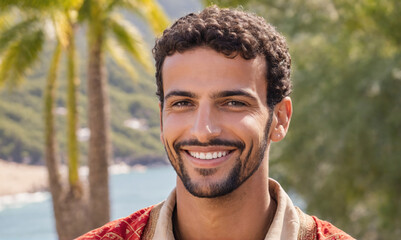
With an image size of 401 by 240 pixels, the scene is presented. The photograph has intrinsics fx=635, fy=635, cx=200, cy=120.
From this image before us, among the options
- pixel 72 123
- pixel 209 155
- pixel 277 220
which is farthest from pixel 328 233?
pixel 72 123

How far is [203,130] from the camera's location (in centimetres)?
238

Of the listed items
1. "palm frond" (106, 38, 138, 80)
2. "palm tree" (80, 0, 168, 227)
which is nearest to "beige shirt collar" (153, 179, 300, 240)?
"palm tree" (80, 0, 168, 227)

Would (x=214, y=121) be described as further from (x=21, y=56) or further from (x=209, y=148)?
(x=21, y=56)

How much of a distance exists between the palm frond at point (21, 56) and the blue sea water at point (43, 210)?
63.4 meters

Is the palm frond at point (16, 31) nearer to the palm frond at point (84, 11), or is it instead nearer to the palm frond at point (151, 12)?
the palm frond at point (84, 11)

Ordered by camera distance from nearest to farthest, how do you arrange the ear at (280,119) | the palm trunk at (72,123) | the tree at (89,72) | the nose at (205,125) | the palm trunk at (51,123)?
the nose at (205,125) < the ear at (280,119) < the tree at (89,72) < the palm trunk at (72,123) < the palm trunk at (51,123)

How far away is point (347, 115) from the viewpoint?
15961 millimetres

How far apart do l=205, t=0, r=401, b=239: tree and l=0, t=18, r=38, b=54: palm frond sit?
7.01 m

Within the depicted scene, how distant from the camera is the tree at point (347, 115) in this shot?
15.3 metres

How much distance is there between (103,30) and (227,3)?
869cm

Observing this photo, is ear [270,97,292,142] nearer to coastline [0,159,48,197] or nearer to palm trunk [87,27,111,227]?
palm trunk [87,27,111,227]

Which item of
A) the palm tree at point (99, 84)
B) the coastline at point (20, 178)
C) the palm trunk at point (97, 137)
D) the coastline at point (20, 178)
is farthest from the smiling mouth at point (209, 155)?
the coastline at point (20, 178)

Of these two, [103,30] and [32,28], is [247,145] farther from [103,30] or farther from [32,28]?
[32,28]

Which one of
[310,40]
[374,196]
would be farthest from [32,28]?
[374,196]
